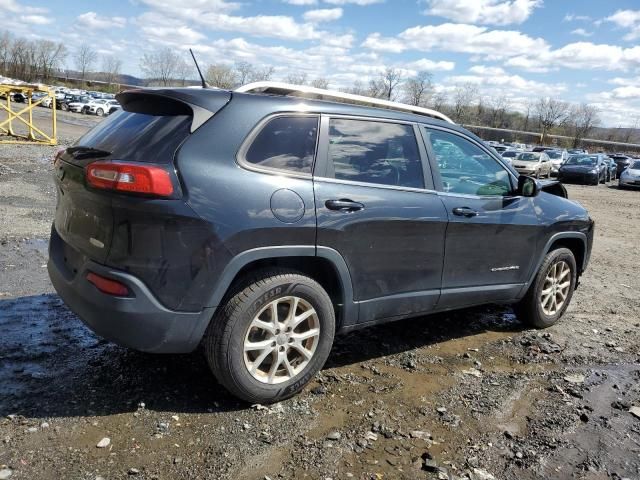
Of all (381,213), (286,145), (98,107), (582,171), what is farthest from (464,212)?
(98,107)

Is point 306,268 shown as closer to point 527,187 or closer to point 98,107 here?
point 527,187

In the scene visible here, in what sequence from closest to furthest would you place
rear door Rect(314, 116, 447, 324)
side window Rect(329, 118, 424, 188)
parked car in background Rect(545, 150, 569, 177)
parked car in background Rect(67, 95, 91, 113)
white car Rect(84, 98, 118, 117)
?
1. rear door Rect(314, 116, 447, 324)
2. side window Rect(329, 118, 424, 188)
3. parked car in background Rect(545, 150, 569, 177)
4. white car Rect(84, 98, 118, 117)
5. parked car in background Rect(67, 95, 91, 113)

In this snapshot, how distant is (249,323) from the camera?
317 centimetres

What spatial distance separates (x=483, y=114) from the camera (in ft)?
418

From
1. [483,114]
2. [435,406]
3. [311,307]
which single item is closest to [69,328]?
[311,307]

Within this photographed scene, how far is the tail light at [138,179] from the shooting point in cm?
285

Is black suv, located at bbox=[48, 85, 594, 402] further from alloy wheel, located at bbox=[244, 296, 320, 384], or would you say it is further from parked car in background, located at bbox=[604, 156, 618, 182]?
parked car in background, located at bbox=[604, 156, 618, 182]

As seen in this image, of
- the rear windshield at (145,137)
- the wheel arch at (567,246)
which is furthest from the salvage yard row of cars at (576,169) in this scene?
the rear windshield at (145,137)

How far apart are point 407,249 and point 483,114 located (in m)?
133

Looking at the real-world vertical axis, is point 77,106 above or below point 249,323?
above

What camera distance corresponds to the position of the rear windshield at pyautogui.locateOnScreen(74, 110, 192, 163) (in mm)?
2969

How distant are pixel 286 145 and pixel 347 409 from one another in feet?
5.54

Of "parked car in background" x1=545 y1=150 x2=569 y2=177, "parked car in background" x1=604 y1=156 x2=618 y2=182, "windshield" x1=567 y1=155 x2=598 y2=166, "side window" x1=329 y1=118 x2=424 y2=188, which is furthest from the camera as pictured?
"parked car in background" x1=545 y1=150 x2=569 y2=177

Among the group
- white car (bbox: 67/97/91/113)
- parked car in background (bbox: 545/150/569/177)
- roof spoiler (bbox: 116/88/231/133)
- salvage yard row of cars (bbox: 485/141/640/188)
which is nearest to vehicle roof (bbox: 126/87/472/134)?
roof spoiler (bbox: 116/88/231/133)
